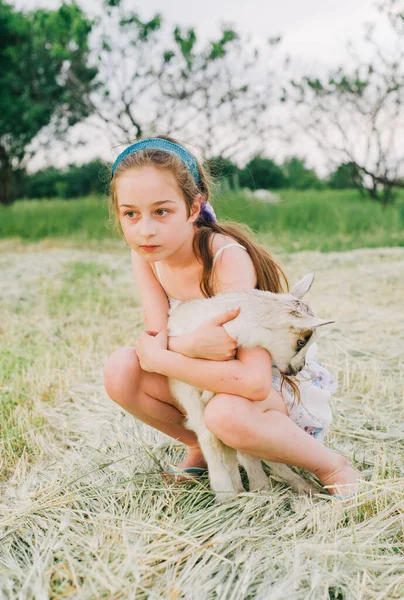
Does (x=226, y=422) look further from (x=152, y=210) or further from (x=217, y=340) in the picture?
(x=152, y=210)

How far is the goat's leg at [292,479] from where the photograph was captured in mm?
Result: 2152

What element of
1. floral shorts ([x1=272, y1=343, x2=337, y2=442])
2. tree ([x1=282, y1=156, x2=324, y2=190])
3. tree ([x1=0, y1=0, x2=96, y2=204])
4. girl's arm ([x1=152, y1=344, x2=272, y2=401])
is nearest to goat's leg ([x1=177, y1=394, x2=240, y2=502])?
girl's arm ([x1=152, y1=344, x2=272, y2=401])

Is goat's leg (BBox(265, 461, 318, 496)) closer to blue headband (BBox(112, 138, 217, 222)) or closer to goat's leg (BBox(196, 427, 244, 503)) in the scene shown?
goat's leg (BBox(196, 427, 244, 503))

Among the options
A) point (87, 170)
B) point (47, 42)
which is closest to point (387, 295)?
point (47, 42)

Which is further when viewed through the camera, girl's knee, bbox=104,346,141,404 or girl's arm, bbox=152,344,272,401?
girl's knee, bbox=104,346,141,404

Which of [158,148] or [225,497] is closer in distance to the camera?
[225,497]

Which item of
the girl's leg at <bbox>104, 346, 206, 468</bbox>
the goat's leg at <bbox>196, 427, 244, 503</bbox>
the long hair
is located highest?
the long hair

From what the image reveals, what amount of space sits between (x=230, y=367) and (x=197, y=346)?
142 millimetres

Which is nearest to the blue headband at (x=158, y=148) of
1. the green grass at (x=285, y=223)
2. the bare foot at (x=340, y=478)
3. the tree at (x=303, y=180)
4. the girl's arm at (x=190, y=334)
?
the girl's arm at (x=190, y=334)

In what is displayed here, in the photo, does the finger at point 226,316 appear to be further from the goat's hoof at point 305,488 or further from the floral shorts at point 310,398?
the goat's hoof at point 305,488

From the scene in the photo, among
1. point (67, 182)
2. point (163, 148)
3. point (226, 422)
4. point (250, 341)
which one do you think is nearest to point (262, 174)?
point (67, 182)

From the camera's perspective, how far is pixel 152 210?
2111mm

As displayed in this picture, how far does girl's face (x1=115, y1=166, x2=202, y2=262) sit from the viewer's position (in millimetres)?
2088

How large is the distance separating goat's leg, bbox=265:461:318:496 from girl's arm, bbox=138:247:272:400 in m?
0.36
